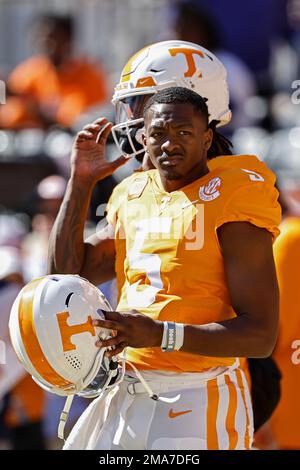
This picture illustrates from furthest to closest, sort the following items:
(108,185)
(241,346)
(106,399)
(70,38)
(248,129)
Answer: (70,38)
(248,129)
(108,185)
(106,399)
(241,346)

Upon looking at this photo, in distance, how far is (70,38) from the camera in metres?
9.47

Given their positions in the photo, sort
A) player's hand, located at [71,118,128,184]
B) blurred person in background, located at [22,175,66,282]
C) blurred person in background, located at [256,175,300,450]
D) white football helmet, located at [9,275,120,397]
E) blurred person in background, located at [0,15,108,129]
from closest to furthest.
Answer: white football helmet, located at [9,275,120,397] < player's hand, located at [71,118,128,184] < blurred person in background, located at [256,175,300,450] < blurred person in background, located at [22,175,66,282] < blurred person in background, located at [0,15,108,129]

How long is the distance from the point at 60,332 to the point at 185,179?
70 centimetres

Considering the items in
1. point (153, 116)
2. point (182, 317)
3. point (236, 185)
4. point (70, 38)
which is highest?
point (70, 38)

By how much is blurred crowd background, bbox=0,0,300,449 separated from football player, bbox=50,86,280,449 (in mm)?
2543

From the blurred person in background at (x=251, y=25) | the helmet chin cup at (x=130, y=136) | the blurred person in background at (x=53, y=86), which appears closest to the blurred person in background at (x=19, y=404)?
the blurred person in background at (x=53, y=86)

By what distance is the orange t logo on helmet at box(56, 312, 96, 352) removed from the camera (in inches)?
145

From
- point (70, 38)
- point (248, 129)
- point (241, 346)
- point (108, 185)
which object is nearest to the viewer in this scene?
A: point (241, 346)

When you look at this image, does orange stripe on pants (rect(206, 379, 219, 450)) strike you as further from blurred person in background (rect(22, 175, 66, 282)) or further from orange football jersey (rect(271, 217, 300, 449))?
blurred person in background (rect(22, 175, 66, 282))

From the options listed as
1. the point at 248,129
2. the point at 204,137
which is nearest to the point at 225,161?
the point at 204,137

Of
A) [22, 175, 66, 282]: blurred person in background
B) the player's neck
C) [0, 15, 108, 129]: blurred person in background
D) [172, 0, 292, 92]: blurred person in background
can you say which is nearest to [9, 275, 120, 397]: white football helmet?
the player's neck

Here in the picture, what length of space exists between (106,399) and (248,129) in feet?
16.4

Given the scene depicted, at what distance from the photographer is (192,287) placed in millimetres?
3867

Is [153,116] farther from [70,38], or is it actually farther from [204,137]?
[70,38]
